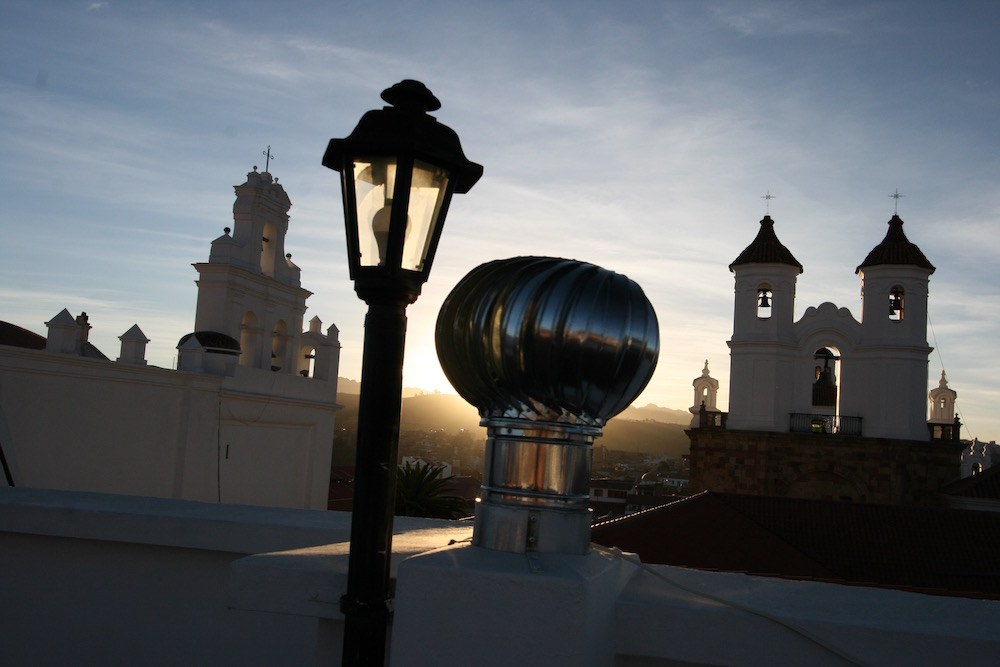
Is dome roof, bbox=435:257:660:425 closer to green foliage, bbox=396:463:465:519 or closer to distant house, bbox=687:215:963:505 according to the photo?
green foliage, bbox=396:463:465:519

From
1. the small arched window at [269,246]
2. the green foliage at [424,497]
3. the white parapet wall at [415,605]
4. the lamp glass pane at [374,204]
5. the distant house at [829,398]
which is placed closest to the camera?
the white parapet wall at [415,605]

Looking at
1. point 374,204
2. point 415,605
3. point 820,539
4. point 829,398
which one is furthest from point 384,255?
point 829,398

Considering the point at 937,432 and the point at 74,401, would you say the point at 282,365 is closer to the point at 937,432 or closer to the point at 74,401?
the point at 74,401

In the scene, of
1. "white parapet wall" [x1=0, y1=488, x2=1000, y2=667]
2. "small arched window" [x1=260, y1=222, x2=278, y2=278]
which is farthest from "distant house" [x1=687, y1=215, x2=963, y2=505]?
"white parapet wall" [x1=0, y1=488, x2=1000, y2=667]

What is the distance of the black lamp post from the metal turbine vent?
23 centimetres

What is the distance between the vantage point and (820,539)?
16172 millimetres

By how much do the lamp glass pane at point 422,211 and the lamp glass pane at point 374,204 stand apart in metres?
0.06

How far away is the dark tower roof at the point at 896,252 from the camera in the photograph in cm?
2889

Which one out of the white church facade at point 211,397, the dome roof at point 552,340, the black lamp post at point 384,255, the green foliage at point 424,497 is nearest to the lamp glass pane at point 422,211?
the black lamp post at point 384,255

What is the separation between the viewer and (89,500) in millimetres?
4043

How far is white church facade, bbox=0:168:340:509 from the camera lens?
12961 mm

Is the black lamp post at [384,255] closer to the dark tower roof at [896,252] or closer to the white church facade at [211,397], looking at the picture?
the white church facade at [211,397]

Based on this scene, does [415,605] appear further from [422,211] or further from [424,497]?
[424,497]

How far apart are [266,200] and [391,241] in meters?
16.3
